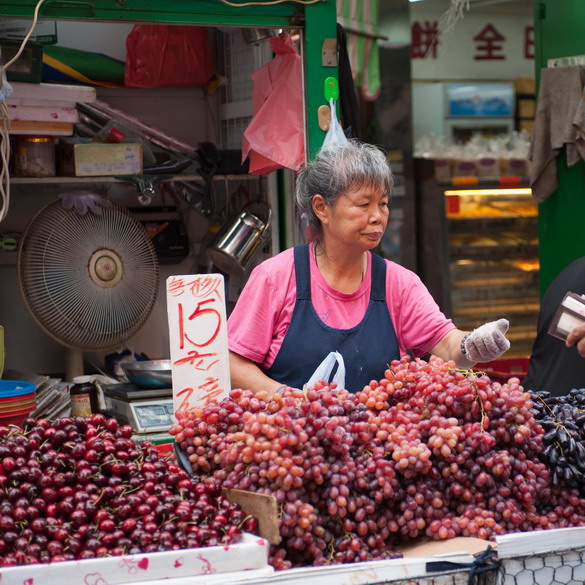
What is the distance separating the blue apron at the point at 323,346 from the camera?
256cm

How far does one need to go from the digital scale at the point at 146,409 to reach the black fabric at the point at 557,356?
1388mm

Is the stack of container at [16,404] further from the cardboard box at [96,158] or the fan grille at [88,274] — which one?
the cardboard box at [96,158]

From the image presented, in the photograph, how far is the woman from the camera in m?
2.52

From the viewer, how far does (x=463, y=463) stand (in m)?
1.73

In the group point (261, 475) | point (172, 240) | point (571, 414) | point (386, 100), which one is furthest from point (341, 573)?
point (386, 100)

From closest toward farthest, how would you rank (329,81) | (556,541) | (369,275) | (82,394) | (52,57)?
1. (556,541)
2. (369,275)
3. (329,81)
4. (82,394)
5. (52,57)

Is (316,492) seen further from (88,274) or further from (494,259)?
(494,259)

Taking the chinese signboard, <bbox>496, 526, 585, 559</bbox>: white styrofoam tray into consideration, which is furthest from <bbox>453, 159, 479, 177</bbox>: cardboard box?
<bbox>496, 526, 585, 559</bbox>: white styrofoam tray

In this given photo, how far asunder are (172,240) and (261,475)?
10.1 ft

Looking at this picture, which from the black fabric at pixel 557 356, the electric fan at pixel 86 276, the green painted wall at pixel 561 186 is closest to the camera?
the black fabric at pixel 557 356

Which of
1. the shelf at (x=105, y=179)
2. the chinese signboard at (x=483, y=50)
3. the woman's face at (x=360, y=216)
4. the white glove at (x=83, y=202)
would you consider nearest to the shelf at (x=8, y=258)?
the shelf at (x=105, y=179)

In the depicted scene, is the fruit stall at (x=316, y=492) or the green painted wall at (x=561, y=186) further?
the green painted wall at (x=561, y=186)

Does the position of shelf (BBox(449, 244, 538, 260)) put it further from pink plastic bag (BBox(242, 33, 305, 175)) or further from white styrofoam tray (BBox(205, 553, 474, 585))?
white styrofoam tray (BBox(205, 553, 474, 585))

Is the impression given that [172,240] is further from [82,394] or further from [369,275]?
[369,275]
